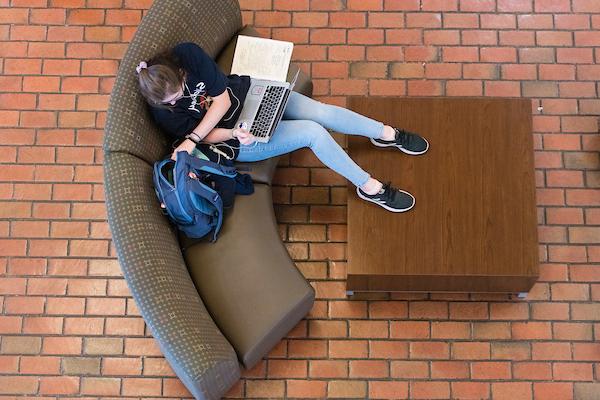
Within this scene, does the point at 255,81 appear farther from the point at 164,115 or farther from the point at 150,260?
the point at 150,260

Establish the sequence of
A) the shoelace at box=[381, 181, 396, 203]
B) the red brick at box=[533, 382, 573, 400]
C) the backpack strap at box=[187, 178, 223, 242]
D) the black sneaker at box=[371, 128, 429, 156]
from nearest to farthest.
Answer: the backpack strap at box=[187, 178, 223, 242], the shoelace at box=[381, 181, 396, 203], the black sneaker at box=[371, 128, 429, 156], the red brick at box=[533, 382, 573, 400]

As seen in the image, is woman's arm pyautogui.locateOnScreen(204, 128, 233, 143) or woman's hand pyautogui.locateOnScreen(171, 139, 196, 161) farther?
woman's arm pyautogui.locateOnScreen(204, 128, 233, 143)

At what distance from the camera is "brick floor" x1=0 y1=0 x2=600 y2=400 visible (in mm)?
3680

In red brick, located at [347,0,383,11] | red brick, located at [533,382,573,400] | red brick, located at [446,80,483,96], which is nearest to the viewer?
red brick, located at [533,382,573,400]

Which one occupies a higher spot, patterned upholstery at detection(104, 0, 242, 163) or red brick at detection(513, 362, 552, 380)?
patterned upholstery at detection(104, 0, 242, 163)

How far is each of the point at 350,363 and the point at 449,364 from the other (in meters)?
0.53

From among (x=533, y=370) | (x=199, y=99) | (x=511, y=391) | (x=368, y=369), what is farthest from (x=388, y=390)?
(x=199, y=99)

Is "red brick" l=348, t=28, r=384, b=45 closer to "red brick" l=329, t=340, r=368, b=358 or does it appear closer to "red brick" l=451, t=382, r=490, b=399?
A: "red brick" l=329, t=340, r=368, b=358

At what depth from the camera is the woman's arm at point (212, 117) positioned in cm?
334

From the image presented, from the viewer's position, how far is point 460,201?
3436mm

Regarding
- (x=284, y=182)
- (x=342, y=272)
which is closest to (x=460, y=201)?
(x=342, y=272)

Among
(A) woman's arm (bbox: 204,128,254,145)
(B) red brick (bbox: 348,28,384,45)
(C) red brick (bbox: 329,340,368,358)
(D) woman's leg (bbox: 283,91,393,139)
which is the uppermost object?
(B) red brick (bbox: 348,28,384,45)

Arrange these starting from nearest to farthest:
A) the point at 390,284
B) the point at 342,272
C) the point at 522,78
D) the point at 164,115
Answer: the point at 164,115 → the point at 390,284 → the point at 342,272 → the point at 522,78

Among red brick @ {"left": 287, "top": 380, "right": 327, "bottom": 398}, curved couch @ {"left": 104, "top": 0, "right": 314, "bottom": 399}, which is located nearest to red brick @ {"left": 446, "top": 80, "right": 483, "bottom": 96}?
curved couch @ {"left": 104, "top": 0, "right": 314, "bottom": 399}
